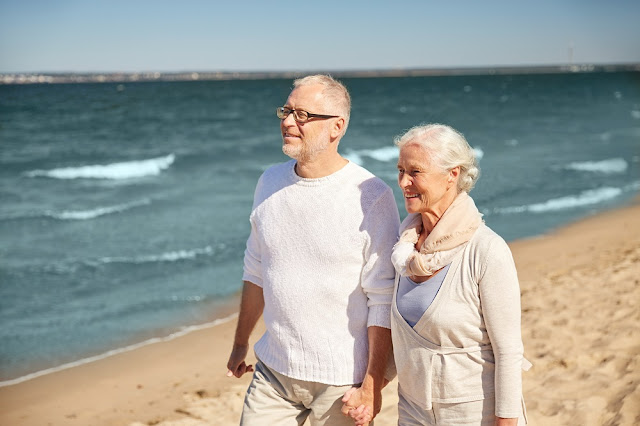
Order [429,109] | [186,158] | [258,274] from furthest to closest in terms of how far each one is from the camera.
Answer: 1. [429,109]
2. [186,158]
3. [258,274]

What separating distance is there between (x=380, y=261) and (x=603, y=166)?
794 inches

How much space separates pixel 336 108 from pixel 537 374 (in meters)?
3.23

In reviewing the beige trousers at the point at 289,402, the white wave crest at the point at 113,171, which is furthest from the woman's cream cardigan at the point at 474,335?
the white wave crest at the point at 113,171

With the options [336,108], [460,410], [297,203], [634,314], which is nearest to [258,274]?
[297,203]

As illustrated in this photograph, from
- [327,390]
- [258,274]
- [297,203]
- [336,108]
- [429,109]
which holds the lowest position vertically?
[429,109]

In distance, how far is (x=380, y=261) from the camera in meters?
2.71

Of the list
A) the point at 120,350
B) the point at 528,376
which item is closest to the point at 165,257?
the point at 120,350

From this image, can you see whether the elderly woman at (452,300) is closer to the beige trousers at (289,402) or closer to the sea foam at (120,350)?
the beige trousers at (289,402)

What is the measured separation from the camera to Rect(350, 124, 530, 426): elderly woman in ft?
7.70

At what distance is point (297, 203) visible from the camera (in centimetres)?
288

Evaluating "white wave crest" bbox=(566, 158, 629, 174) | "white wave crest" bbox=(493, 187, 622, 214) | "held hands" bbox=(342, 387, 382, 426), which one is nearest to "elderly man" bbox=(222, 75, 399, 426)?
"held hands" bbox=(342, 387, 382, 426)

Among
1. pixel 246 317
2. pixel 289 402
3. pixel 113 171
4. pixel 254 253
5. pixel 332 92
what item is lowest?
pixel 113 171

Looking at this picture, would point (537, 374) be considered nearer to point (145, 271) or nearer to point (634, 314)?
point (634, 314)

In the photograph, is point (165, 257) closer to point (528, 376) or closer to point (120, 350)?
point (120, 350)
